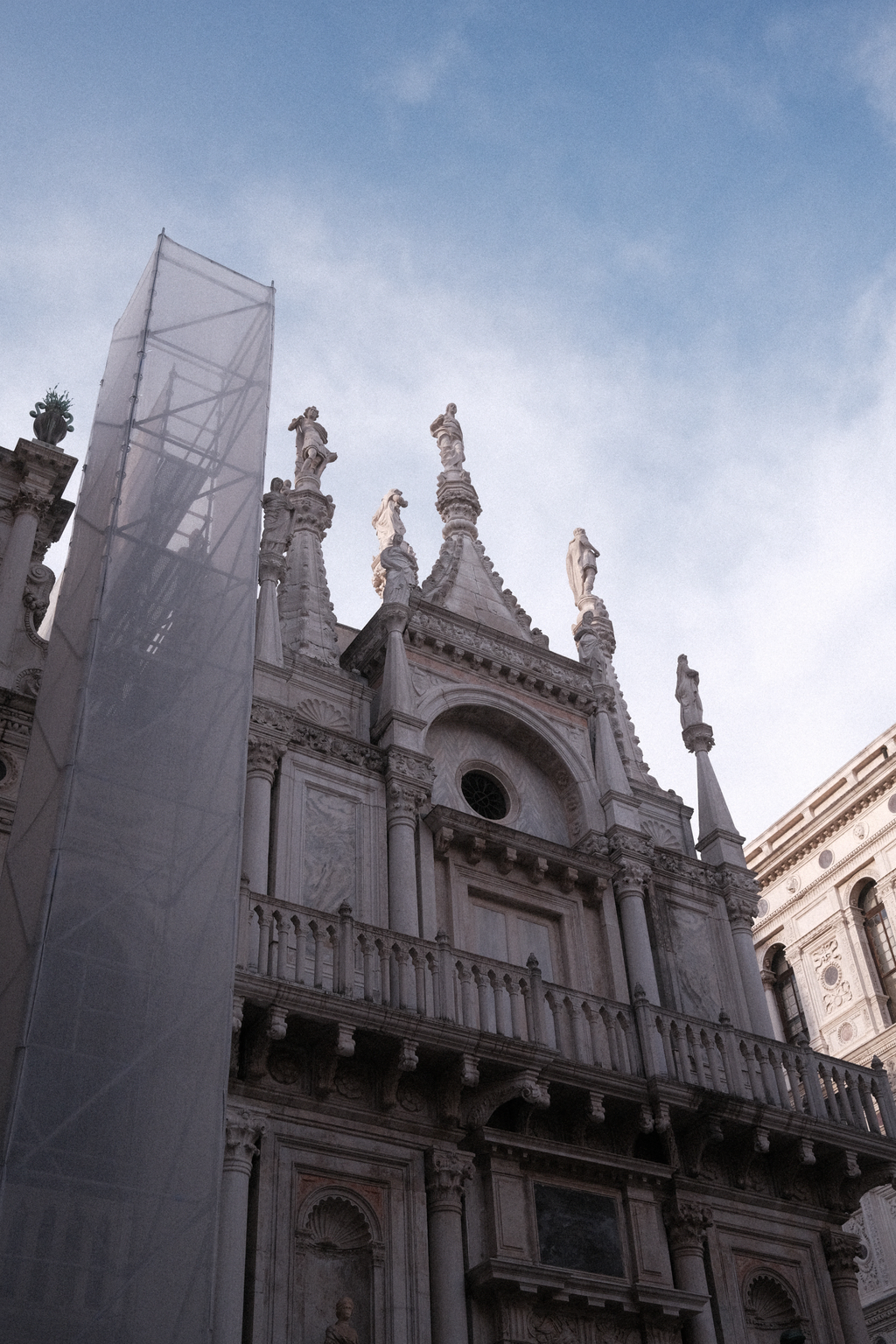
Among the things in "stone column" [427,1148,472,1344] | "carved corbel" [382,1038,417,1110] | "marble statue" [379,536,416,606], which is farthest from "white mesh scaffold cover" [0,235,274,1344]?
"marble statue" [379,536,416,606]

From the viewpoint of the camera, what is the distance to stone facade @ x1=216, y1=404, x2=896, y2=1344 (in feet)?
46.8

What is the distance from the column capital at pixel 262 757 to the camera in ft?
55.9

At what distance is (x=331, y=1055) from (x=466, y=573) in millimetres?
10217

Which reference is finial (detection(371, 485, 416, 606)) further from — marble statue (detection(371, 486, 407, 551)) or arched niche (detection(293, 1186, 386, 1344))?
arched niche (detection(293, 1186, 386, 1344))

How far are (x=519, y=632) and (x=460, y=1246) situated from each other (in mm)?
10154

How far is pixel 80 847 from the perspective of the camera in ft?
43.2

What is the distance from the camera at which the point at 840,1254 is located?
17.5 meters

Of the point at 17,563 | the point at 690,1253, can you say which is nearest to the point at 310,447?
the point at 17,563

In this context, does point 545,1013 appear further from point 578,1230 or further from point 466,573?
point 466,573

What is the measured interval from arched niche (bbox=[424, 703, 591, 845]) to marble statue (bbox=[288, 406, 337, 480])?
4.56 m

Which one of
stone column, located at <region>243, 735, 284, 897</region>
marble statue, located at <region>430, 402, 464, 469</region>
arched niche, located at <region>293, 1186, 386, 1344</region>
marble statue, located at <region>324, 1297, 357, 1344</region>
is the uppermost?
marble statue, located at <region>430, 402, 464, 469</region>

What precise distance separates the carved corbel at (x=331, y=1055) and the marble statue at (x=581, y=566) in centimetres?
1164

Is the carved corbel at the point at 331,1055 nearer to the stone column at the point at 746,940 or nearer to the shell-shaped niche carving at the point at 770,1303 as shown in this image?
the shell-shaped niche carving at the point at 770,1303

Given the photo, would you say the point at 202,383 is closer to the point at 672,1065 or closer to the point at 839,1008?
the point at 672,1065
